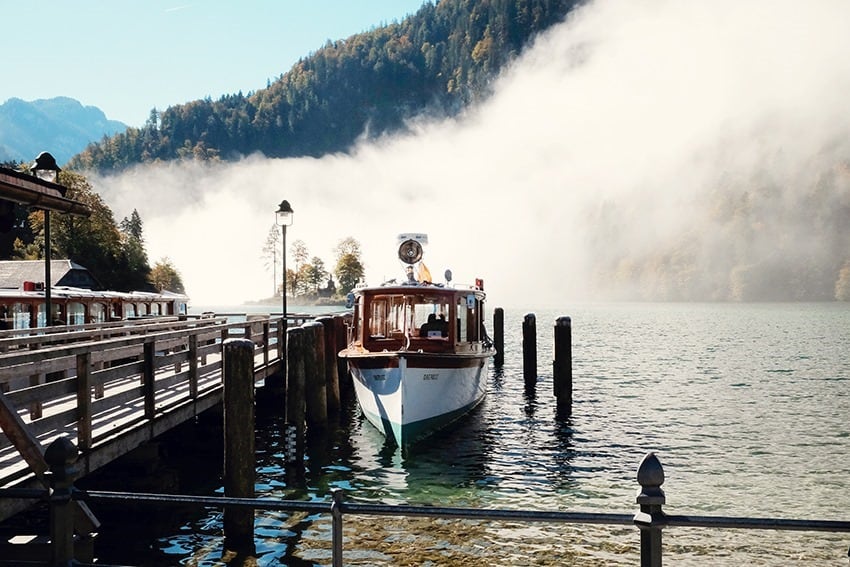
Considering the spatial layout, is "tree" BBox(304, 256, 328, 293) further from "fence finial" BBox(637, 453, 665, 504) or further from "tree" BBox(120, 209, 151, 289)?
"fence finial" BBox(637, 453, 665, 504)

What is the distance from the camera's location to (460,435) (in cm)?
2169

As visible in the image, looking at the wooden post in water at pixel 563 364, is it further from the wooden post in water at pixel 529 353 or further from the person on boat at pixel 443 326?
the person on boat at pixel 443 326

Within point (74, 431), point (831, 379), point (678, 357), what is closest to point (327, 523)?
point (74, 431)

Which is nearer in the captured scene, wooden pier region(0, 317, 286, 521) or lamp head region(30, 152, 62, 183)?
wooden pier region(0, 317, 286, 521)

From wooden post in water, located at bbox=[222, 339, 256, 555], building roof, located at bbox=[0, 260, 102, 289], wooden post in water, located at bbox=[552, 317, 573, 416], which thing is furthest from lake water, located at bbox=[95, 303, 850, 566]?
building roof, located at bbox=[0, 260, 102, 289]

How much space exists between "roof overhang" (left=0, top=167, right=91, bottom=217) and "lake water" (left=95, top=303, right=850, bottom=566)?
4930 mm

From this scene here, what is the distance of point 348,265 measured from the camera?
153 m

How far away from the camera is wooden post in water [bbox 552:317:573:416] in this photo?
84.8 ft

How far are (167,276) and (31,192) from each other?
134 metres

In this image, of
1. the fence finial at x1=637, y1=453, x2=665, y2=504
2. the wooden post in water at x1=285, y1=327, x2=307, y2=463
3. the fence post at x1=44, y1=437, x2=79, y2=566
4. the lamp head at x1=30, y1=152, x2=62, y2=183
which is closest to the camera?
the fence finial at x1=637, y1=453, x2=665, y2=504

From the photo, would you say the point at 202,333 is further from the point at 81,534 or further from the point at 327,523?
the point at 81,534

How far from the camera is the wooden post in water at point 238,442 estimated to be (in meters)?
11.4

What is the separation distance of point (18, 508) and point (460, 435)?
46.6ft

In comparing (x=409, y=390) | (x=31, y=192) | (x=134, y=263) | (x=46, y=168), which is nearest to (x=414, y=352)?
(x=409, y=390)
